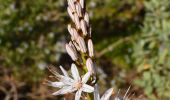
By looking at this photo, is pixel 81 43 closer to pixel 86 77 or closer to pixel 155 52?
pixel 86 77

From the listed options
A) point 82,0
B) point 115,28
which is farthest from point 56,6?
point 82,0

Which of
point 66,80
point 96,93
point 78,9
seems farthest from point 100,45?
point 78,9

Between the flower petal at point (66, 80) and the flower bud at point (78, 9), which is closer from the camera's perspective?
the flower bud at point (78, 9)

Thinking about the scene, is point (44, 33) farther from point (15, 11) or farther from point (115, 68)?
point (115, 68)

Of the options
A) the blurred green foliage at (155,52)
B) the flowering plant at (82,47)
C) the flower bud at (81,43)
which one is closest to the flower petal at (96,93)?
the flowering plant at (82,47)

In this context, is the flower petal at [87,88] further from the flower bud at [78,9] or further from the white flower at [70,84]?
the flower bud at [78,9]

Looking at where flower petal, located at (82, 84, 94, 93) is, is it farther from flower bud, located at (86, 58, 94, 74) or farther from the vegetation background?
the vegetation background

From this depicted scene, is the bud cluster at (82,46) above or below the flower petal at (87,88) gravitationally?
above

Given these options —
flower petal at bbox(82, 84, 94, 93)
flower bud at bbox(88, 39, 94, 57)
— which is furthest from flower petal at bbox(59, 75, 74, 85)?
flower bud at bbox(88, 39, 94, 57)
